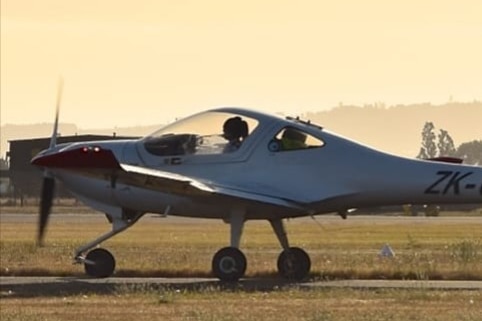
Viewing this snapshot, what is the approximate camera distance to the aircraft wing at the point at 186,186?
25045mm

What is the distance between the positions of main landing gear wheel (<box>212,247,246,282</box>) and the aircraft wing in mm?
1019

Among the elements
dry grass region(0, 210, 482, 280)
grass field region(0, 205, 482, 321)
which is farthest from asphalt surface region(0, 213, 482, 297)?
dry grass region(0, 210, 482, 280)

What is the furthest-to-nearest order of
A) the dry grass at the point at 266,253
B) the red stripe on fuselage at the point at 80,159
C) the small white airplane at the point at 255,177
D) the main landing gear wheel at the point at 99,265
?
1. the dry grass at the point at 266,253
2. the main landing gear wheel at the point at 99,265
3. the small white airplane at the point at 255,177
4. the red stripe on fuselage at the point at 80,159

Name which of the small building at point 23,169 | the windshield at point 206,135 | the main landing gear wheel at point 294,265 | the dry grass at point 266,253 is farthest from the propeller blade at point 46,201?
the small building at point 23,169

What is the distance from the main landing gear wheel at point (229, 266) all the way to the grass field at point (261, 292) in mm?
1640

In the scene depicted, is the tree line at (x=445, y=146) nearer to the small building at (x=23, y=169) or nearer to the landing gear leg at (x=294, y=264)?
the landing gear leg at (x=294, y=264)

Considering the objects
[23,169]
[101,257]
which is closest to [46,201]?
[101,257]

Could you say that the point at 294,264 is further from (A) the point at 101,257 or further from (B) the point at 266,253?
(B) the point at 266,253

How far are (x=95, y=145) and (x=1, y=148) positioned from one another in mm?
74481

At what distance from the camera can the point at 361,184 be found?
84.3ft

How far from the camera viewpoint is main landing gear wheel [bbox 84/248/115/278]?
26.8 m

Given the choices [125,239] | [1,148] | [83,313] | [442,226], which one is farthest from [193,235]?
[1,148]

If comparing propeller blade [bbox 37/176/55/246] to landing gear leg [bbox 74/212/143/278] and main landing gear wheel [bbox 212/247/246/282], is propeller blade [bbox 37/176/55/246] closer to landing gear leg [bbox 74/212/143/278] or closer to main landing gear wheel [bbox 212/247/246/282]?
landing gear leg [bbox 74/212/143/278]

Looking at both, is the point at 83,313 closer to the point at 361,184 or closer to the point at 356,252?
the point at 361,184
